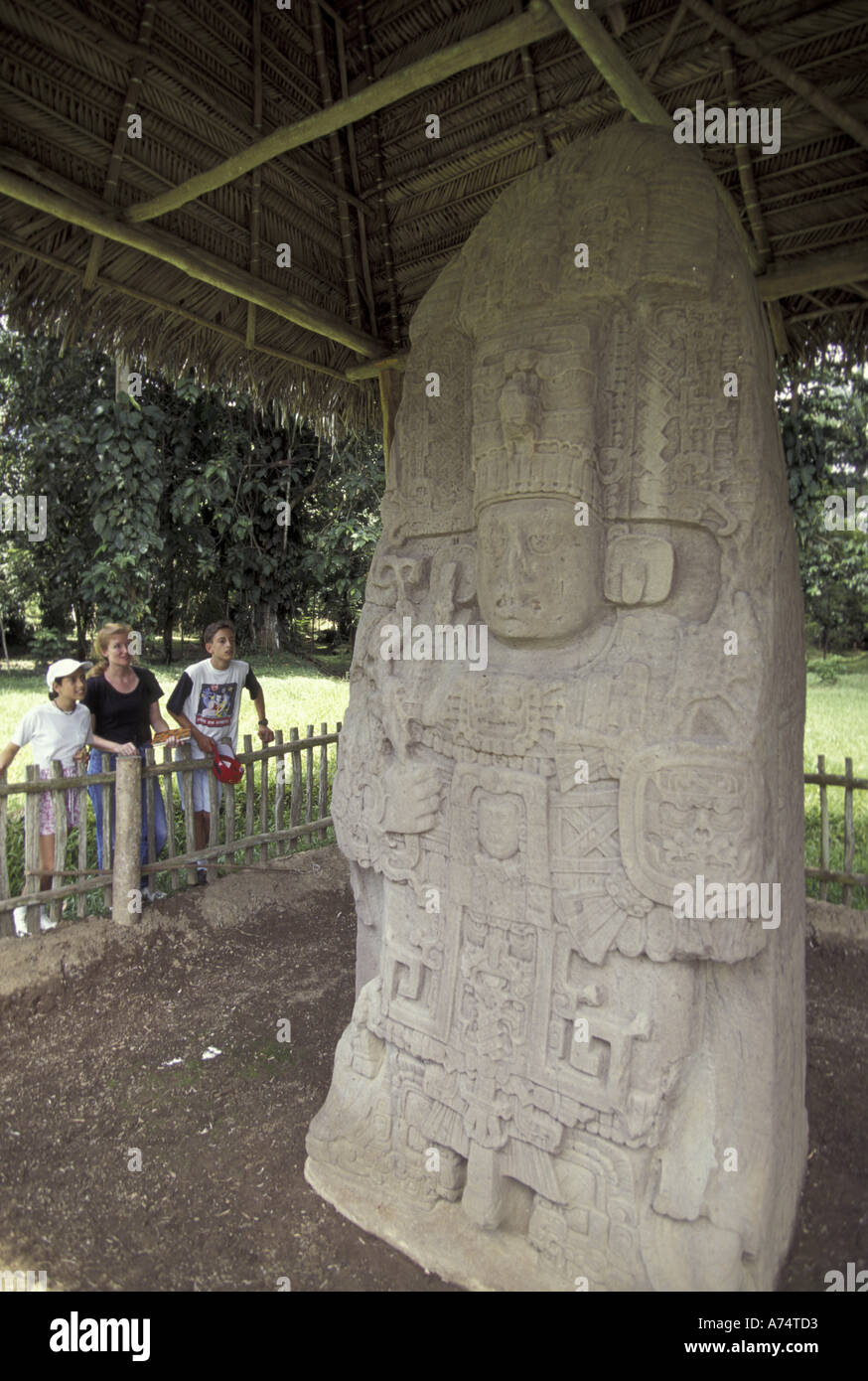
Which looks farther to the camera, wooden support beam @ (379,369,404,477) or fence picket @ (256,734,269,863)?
fence picket @ (256,734,269,863)

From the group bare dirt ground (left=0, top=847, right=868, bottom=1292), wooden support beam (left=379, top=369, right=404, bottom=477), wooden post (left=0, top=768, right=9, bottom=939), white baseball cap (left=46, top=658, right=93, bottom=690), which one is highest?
wooden support beam (left=379, top=369, right=404, bottom=477)

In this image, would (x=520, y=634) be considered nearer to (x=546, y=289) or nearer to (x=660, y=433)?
(x=660, y=433)

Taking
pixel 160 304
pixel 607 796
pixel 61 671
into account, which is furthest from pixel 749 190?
pixel 61 671

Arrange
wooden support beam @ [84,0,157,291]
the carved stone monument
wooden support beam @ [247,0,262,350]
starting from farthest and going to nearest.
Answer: wooden support beam @ [247,0,262,350]
wooden support beam @ [84,0,157,291]
the carved stone monument

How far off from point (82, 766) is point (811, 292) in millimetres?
4663

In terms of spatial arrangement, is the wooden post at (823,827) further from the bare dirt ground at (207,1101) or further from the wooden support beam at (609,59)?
the wooden support beam at (609,59)

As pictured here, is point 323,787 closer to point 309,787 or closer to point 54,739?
point 309,787

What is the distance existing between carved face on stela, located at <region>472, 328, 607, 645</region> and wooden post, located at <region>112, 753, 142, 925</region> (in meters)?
2.86

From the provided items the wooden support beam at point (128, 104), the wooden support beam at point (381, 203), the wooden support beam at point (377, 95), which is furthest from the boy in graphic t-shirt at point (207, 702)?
the wooden support beam at point (377, 95)

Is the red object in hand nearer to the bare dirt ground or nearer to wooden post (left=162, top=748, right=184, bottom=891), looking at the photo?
wooden post (left=162, top=748, right=184, bottom=891)

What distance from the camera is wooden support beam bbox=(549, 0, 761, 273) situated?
2732 mm

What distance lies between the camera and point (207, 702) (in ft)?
17.5

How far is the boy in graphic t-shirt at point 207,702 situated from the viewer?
17.3 feet

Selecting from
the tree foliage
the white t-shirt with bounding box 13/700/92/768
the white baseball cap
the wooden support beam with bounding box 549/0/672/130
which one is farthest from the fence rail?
the tree foliage
